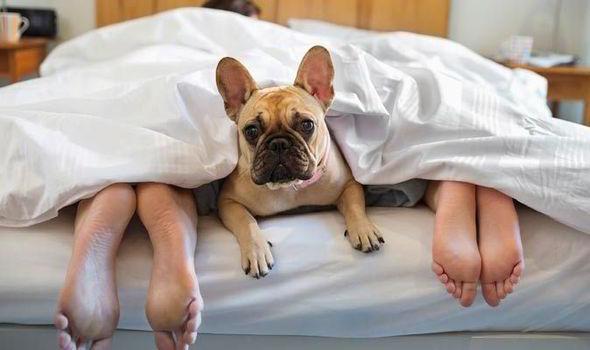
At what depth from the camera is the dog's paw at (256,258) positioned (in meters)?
0.86

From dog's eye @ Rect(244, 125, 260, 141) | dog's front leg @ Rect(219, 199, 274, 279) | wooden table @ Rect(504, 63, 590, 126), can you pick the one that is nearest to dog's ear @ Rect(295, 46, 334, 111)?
dog's eye @ Rect(244, 125, 260, 141)

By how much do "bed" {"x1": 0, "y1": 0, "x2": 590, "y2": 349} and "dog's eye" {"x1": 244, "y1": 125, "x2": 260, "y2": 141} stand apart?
0.57ft

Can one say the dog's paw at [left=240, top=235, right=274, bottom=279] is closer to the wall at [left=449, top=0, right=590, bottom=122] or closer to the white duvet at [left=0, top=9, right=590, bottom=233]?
the white duvet at [left=0, top=9, right=590, bottom=233]

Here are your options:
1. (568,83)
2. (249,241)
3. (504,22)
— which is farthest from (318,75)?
(504,22)

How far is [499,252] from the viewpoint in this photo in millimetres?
834

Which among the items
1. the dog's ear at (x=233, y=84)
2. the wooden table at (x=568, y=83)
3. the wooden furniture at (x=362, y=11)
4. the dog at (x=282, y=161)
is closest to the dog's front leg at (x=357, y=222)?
the dog at (x=282, y=161)

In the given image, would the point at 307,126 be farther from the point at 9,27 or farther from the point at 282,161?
the point at 9,27

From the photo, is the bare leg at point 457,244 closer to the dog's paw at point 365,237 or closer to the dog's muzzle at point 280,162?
the dog's paw at point 365,237

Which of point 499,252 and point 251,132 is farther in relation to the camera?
point 251,132

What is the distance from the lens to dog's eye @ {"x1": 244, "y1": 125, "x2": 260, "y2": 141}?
0.95m

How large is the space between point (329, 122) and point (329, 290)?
368 mm

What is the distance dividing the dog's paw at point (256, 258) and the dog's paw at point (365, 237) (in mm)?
133

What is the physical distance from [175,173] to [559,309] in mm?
643

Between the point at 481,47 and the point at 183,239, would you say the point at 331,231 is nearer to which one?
the point at 183,239
